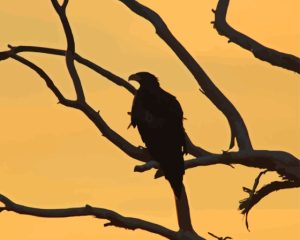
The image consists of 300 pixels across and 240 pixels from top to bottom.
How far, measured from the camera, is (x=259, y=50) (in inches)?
418

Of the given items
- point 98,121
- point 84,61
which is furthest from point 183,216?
point 84,61

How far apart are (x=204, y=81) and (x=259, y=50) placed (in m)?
1.38

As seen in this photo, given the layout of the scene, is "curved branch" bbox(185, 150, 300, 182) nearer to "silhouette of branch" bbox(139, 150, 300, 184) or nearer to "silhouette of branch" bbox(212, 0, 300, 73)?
"silhouette of branch" bbox(139, 150, 300, 184)

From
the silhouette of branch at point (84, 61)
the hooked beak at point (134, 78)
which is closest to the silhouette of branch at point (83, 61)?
the silhouette of branch at point (84, 61)

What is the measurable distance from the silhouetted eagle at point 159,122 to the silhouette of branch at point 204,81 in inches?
52.6

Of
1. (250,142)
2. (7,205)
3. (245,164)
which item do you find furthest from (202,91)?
(7,205)

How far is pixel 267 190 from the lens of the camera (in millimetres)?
11023

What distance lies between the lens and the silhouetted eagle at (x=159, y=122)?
13156mm

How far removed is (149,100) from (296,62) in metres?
3.78

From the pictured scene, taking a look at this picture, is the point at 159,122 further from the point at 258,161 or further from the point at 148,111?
the point at 258,161

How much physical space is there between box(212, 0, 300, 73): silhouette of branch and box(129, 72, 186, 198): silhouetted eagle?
238 cm

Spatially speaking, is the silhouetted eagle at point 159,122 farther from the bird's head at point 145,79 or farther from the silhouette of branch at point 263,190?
the silhouette of branch at point 263,190

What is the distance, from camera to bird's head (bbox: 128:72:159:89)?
571 inches

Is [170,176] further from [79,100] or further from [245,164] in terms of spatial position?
[245,164]
